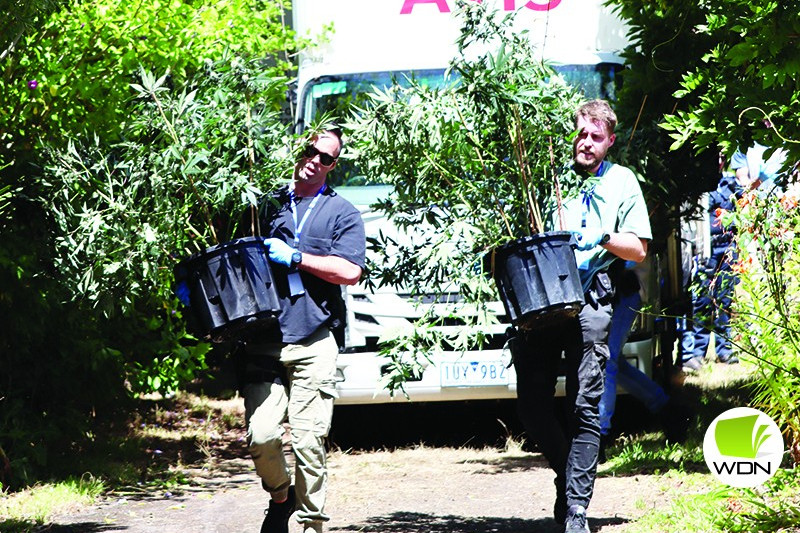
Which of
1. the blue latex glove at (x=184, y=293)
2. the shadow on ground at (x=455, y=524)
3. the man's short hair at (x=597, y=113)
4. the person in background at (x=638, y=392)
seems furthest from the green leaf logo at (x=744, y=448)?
the person in background at (x=638, y=392)

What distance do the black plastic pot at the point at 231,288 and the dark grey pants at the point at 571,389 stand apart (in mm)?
1218

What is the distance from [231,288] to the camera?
495 centimetres

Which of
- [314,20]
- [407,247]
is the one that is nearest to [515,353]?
[407,247]

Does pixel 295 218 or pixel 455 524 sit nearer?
pixel 295 218

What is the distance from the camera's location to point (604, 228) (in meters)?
5.34

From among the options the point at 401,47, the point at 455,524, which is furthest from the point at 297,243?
the point at 401,47

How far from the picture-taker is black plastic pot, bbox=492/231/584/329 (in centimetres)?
490

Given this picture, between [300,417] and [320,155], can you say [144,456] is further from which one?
[320,155]

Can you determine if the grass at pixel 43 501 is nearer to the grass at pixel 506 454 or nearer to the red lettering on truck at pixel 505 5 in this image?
the grass at pixel 506 454

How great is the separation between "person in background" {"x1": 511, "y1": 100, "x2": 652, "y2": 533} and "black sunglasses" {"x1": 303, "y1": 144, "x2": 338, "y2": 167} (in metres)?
1.07

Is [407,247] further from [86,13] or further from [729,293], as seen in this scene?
[86,13]

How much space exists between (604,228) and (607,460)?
2.50 metres

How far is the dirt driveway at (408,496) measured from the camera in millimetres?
5992

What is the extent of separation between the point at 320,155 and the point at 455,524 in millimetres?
1935
